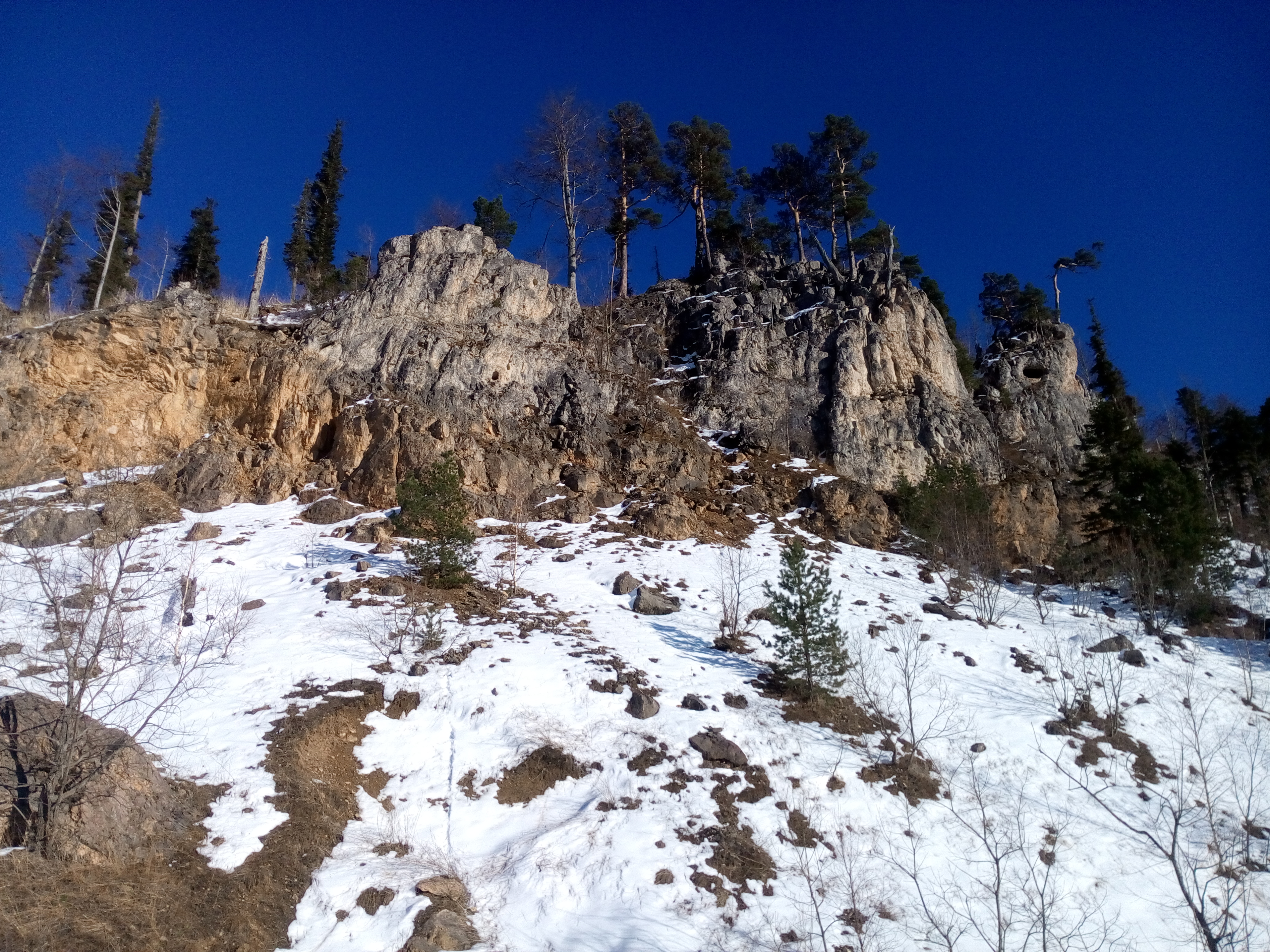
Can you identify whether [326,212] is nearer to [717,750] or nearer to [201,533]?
[201,533]

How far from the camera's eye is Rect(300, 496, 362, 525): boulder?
21219 mm

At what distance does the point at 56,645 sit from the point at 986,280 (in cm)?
4855

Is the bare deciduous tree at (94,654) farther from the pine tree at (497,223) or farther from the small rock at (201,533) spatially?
the pine tree at (497,223)

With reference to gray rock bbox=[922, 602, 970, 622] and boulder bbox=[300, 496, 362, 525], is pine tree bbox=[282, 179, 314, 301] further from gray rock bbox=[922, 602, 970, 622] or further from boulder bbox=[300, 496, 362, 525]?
gray rock bbox=[922, 602, 970, 622]

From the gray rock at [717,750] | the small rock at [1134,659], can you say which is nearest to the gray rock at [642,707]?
the gray rock at [717,750]

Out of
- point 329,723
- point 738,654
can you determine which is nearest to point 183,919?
point 329,723

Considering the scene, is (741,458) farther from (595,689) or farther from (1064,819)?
(1064,819)

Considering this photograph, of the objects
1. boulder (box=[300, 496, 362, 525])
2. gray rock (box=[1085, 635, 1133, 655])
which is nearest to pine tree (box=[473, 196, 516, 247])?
boulder (box=[300, 496, 362, 525])

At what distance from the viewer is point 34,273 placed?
31.3m

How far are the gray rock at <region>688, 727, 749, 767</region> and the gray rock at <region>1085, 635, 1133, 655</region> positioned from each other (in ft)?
34.7

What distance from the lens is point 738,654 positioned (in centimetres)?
1536

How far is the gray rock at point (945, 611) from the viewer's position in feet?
57.9

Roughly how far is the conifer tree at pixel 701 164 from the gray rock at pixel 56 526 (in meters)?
33.7

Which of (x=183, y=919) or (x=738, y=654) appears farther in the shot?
(x=738, y=654)
